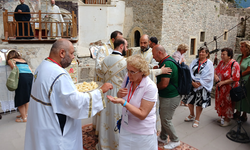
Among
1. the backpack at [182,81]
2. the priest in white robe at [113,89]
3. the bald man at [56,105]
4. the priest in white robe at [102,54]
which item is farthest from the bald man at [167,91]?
the bald man at [56,105]

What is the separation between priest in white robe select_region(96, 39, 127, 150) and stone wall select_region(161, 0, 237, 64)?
1032 centimetres

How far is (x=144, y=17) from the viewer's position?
1371 cm

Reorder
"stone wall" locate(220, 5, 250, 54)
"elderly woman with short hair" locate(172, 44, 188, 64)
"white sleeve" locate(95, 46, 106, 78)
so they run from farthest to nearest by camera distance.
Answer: "stone wall" locate(220, 5, 250, 54)
"elderly woman with short hair" locate(172, 44, 188, 64)
"white sleeve" locate(95, 46, 106, 78)

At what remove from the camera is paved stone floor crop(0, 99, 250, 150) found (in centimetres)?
373

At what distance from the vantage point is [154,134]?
235 cm

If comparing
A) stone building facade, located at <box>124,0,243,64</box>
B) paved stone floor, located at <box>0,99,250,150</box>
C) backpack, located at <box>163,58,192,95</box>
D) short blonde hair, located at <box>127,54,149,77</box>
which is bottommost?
paved stone floor, located at <box>0,99,250,150</box>

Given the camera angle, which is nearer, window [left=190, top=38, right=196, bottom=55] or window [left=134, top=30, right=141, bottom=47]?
window [left=134, top=30, right=141, bottom=47]

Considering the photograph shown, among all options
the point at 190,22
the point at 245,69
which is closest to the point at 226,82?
the point at 245,69

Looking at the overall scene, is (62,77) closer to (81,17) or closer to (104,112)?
(104,112)

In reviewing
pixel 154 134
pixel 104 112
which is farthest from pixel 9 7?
pixel 154 134

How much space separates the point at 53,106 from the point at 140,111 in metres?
0.89

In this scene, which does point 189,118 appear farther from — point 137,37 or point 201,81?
point 137,37

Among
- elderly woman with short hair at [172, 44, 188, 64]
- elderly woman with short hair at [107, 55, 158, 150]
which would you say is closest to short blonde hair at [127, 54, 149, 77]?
elderly woman with short hair at [107, 55, 158, 150]

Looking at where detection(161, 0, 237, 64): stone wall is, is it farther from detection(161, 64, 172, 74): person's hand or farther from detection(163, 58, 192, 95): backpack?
detection(161, 64, 172, 74): person's hand
